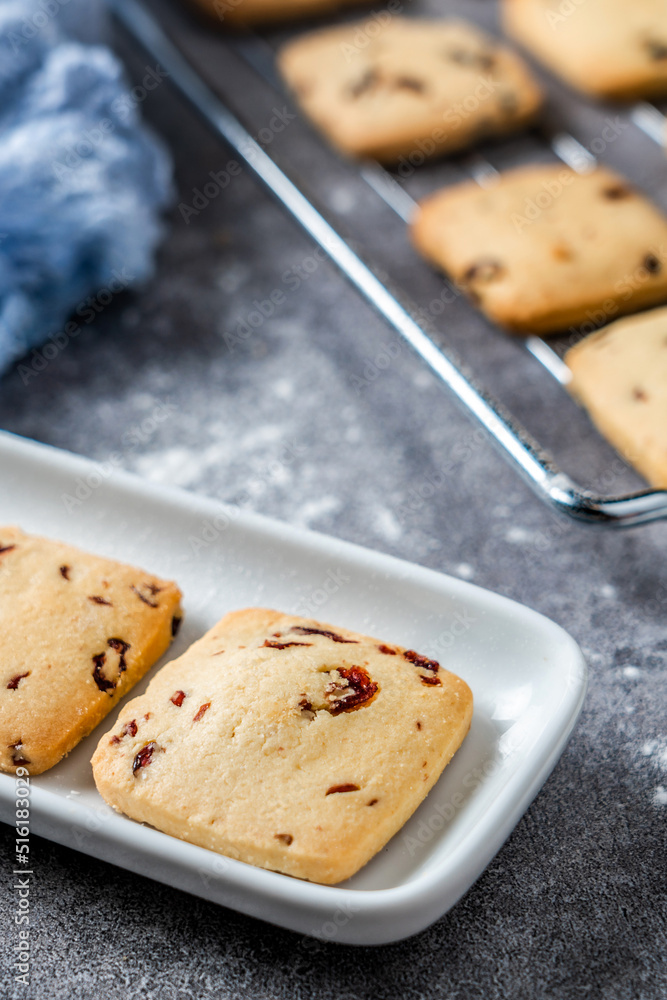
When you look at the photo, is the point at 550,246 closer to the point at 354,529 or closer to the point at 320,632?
the point at 354,529

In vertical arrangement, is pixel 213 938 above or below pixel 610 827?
below

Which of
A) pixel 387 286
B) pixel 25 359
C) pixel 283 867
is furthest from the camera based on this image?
pixel 25 359

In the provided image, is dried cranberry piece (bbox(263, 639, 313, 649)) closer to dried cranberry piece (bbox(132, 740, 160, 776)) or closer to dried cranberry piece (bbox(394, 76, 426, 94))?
dried cranberry piece (bbox(132, 740, 160, 776))

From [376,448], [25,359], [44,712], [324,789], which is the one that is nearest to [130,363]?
[25,359]

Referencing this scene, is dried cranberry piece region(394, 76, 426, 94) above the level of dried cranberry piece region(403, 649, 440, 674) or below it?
above

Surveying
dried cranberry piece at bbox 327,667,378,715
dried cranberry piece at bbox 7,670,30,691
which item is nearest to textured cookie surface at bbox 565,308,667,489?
dried cranberry piece at bbox 327,667,378,715

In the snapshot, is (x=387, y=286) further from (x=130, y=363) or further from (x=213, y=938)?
(x=213, y=938)
